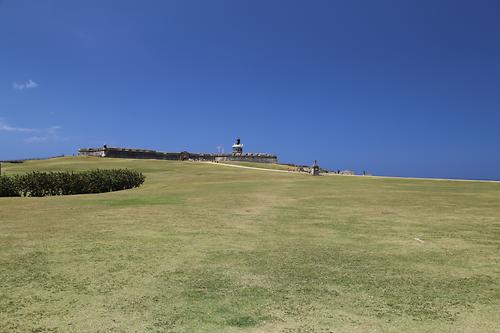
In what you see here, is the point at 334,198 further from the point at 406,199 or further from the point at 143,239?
the point at 143,239

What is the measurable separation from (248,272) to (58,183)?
664 inches

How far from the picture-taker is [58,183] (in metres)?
21.1

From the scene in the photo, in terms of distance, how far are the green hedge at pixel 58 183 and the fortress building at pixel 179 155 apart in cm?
3484

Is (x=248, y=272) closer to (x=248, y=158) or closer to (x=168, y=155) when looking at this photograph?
(x=168, y=155)

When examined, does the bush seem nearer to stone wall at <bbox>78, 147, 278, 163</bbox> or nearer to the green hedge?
the green hedge

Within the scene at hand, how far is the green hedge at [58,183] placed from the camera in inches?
798

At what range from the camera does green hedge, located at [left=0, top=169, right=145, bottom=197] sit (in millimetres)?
20266

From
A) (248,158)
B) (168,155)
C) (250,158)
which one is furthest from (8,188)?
(250,158)

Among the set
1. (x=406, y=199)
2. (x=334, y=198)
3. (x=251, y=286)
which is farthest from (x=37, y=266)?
(x=406, y=199)

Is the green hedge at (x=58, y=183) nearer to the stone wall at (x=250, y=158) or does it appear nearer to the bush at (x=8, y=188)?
the bush at (x=8, y=188)

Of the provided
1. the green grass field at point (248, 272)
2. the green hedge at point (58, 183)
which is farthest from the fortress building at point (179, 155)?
the green grass field at point (248, 272)

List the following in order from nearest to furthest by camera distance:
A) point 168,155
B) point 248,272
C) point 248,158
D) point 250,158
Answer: point 248,272, point 168,155, point 248,158, point 250,158

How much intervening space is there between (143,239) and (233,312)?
179 inches

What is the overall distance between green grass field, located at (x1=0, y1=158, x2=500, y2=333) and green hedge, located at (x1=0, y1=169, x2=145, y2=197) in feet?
25.4
